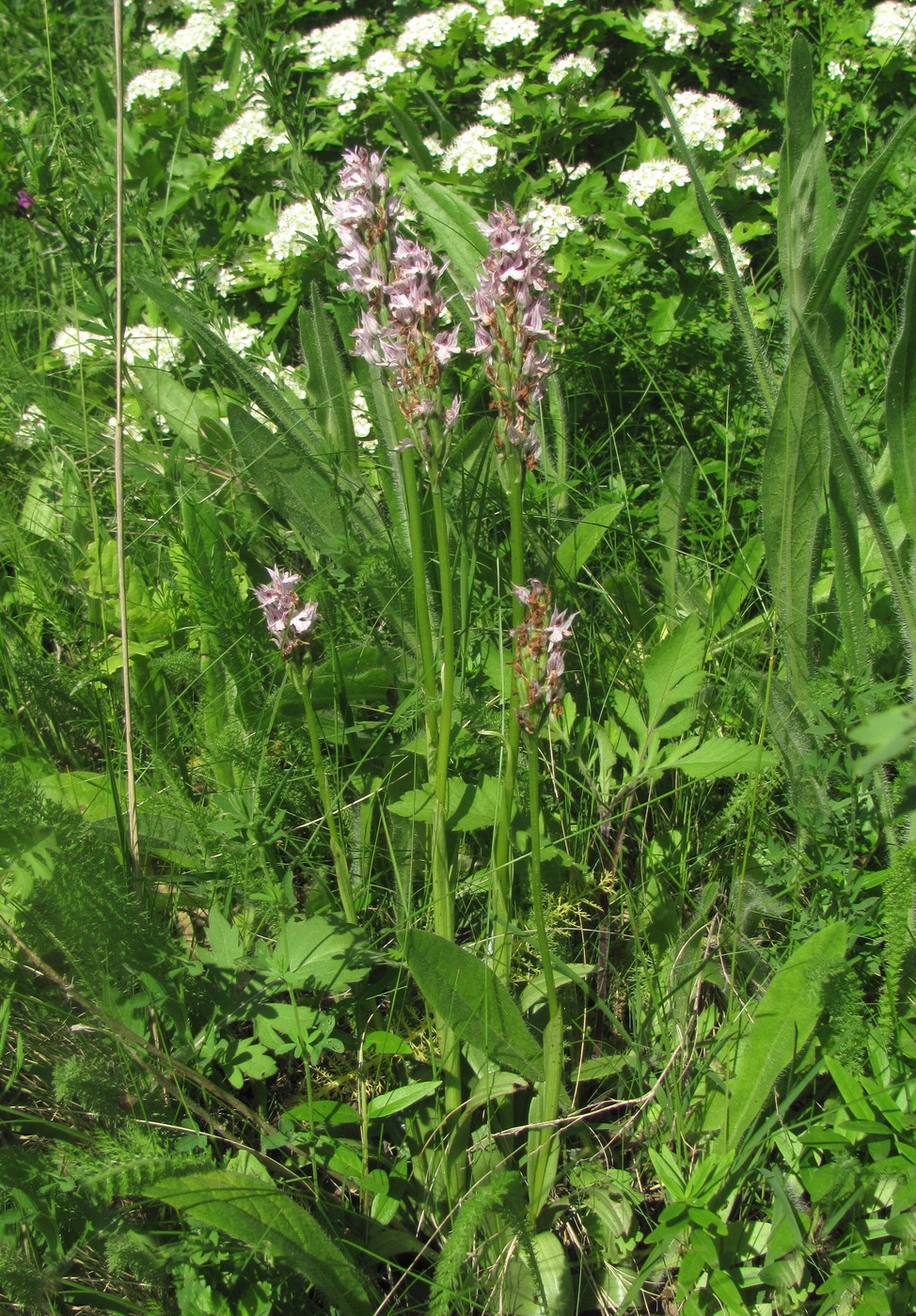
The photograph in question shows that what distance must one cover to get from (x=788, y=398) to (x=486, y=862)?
3.18ft

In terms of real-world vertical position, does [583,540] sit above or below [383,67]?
below

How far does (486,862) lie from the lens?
6.27ft

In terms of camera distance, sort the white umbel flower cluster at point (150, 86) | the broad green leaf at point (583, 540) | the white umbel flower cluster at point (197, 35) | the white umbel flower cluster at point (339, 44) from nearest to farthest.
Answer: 1. the broad green leaf at point (583, 540)
2. the white umbel flower cluster at point (339, 44)
3. the white umbel flower cluster at point (150, 86)
4. the white umbel flower cluster at point (197, 35)

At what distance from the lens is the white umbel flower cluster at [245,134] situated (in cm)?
321

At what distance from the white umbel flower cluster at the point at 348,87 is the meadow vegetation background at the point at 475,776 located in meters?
0.65

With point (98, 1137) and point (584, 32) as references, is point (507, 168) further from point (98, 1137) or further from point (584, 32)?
point (98, 1137)

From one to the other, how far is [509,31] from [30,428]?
1.82 meters

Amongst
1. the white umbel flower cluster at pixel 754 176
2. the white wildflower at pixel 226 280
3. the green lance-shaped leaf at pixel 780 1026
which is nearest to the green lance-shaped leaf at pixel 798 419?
the green lance-shaped leaf at pixel 780 1026

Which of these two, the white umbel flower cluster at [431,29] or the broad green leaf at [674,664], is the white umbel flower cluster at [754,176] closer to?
the white umbel flower cluster at [431,29]

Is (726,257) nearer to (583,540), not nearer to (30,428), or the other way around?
(583,540)

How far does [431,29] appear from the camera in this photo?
3305 mm

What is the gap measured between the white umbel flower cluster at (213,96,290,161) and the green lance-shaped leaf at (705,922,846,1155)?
2.83 m

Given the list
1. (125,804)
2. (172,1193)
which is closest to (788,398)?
(125,804)

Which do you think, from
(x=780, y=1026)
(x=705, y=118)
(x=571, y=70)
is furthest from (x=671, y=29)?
(x=780, y=1026)
